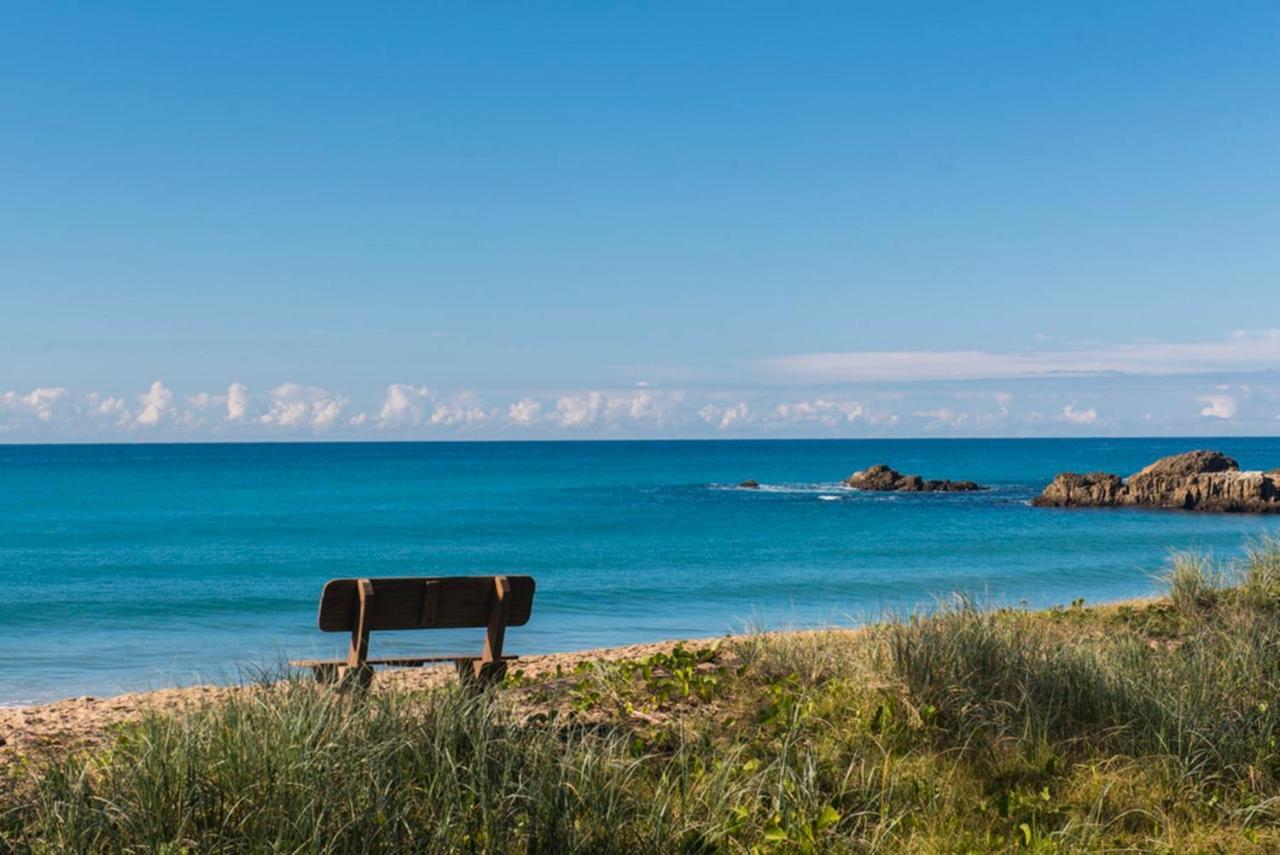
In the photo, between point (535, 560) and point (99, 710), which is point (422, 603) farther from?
point (535, 560)

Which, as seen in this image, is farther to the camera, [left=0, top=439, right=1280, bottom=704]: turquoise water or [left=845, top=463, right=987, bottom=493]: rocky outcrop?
[left=845, top=463, right=987, bottom=493]: rocky outcrop

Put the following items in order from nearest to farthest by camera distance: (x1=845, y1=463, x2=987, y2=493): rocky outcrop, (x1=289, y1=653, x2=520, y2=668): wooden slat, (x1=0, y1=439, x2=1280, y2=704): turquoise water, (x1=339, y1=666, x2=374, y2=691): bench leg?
(x1=339, y1=666, x2=374, y2=691): bench leg, (x1=289, y1=653, x2=520, y2=668): wooden slat, (x1=0, y1=439, x2=1280, y2=704): turquoise water, (x1=845, y1=463, x2=987, y2=493): rocky outcrop

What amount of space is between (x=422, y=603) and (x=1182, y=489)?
50.8 meters

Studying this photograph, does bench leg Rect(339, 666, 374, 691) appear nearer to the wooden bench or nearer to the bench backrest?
the wooden bench

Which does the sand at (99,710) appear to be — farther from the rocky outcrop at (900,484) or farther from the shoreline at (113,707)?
the rocky outcrop at (900,484)

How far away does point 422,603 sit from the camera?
839 cm

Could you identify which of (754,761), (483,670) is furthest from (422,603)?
(754,761)

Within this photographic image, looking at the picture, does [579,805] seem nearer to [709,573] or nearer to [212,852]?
[212,852]

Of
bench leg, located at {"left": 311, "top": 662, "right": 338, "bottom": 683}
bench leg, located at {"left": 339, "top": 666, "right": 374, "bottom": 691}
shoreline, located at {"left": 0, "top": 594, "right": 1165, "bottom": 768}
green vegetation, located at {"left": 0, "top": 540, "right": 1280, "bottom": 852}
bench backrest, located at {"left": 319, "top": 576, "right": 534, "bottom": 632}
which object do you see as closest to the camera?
green vegetation, located at {"left": 0, "top": 540, "right": 1280, "bottom": 852}

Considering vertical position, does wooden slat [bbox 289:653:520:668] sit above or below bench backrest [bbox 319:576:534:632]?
below

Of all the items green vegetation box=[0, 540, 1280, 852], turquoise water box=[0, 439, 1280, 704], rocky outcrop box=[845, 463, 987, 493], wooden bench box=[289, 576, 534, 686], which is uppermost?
wooden bench box=[289, 576, 534, 686]

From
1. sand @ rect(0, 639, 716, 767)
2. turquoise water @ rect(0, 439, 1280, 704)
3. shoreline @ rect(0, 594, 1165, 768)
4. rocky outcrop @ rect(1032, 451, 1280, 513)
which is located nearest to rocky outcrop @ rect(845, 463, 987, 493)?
turquoise water @ rect(0, 439, 1280, 704)

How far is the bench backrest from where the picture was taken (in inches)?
323

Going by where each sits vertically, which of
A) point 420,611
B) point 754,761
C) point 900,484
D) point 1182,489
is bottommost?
point 900,484
